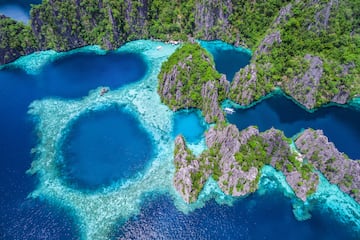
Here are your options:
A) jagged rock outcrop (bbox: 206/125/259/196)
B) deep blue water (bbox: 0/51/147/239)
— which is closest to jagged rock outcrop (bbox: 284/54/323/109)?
jagged rock outcrop (bbox: 206/125/259/196)

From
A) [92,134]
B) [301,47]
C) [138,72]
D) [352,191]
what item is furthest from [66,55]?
[352,191]

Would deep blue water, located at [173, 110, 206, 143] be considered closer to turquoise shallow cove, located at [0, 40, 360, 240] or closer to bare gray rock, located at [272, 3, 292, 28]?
turquoise shallow cove, located at [0, 40, 360, 240]

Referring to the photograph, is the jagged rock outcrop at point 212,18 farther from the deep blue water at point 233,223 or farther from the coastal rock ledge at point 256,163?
the deep blue water at point 233,223

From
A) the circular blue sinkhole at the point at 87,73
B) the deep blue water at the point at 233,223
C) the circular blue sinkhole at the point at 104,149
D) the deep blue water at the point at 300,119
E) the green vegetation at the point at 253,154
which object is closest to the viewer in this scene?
the deep blue water at the point at 233,223

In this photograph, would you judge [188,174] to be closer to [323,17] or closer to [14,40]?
[323,17]

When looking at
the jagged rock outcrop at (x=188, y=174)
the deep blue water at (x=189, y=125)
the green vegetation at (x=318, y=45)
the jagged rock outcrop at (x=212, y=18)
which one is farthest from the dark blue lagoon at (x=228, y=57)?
the jagged rock outcrop at (x=188, y=174)

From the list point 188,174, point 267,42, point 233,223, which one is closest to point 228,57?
point 267,42
